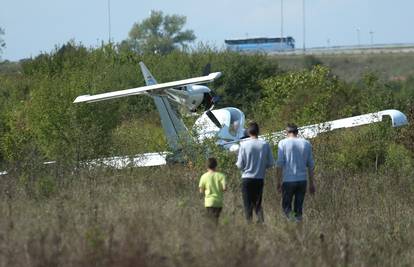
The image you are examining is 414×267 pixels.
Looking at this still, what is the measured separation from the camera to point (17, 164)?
20312mm

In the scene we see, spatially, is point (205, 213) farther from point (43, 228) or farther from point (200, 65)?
point (200, 65)

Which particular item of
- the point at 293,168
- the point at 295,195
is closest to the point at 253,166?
the point at 293,168

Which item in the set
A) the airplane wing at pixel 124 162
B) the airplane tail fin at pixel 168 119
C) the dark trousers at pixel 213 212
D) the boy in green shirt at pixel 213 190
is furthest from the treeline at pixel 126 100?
the dark trousers at pixel 213 212

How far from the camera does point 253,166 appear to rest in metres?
15.7

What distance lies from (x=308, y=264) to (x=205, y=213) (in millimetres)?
2734

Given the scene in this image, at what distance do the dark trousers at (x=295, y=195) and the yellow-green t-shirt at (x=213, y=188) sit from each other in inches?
60.0

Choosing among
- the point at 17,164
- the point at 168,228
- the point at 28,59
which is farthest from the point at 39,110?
the point at 28,59

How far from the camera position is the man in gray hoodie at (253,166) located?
1565 centimetres

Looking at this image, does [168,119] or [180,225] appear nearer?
[180,225]

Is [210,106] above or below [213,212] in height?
above

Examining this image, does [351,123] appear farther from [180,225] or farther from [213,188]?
[180,225]

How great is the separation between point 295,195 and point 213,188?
1795 mm

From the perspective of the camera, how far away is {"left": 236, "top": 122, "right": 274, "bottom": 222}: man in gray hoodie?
15648mm

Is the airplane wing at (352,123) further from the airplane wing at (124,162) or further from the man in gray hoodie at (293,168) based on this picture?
the man in gray hoodie at (293,168)
